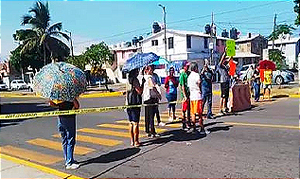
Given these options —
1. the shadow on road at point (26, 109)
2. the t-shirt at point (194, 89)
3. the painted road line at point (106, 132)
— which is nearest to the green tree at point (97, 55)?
the shadow on road at point (26, 109)

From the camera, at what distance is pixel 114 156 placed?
6.71 m

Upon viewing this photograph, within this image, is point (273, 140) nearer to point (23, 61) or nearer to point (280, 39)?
point (23, 61)

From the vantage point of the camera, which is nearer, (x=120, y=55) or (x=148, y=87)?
(x=148, y=87)

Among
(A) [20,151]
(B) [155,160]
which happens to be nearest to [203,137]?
(B) [155,160]

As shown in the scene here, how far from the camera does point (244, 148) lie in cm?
680

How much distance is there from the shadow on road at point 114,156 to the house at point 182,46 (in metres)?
37.9

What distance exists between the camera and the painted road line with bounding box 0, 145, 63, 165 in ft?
21.8

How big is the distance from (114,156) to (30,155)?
1901 millimetres

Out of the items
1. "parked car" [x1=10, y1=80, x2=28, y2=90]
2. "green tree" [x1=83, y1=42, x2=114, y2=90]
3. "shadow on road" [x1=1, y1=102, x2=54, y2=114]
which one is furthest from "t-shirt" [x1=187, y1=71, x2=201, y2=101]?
"parked car" [x1=10, y1=80, x2=28, y2=90]

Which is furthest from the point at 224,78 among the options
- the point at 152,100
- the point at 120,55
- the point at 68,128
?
the point at 120,55

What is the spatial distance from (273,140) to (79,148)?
14.0ft

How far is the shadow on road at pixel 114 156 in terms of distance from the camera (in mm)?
6422

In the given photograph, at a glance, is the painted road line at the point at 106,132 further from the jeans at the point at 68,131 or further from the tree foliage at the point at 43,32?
the tree foliage at the point at 43,32

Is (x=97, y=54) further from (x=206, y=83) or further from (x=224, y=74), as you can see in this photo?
(x=206, y=83)
